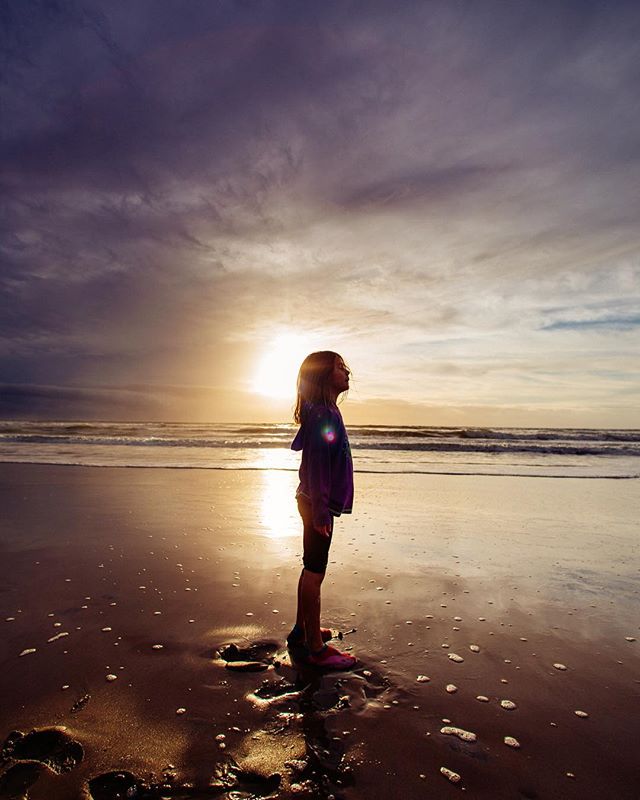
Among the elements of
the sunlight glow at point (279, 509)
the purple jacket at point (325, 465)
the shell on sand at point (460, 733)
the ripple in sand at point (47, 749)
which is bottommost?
the ripple in sand at point (47, 749)

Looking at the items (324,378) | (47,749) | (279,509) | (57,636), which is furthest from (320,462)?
(279,509)

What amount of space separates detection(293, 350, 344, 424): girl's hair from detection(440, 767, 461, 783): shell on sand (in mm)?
Result: 2405

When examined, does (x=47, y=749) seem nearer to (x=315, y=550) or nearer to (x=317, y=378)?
(x=315, y=550)

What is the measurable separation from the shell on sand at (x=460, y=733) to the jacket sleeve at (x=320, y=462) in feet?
4.77

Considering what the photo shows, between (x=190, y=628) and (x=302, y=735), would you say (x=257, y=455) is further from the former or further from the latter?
(x=302, y=735)

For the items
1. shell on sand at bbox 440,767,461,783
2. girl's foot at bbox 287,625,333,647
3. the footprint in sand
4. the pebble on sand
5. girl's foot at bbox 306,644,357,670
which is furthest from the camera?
girl's foot at bbox 287,625,333,647

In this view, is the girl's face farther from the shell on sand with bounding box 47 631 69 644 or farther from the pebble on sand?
the shell on sand with bounding box 47 631 69 644

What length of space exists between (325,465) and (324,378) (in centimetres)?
70

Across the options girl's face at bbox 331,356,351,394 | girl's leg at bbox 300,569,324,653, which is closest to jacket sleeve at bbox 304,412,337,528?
girl's face at bbox 331,356,351,394

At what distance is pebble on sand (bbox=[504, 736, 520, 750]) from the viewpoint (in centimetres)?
272

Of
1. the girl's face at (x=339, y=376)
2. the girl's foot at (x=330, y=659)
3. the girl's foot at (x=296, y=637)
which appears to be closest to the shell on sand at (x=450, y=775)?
the girl's foot at (x=330, y=659)

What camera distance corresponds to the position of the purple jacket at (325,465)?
3734mm

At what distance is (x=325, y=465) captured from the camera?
3791 mm

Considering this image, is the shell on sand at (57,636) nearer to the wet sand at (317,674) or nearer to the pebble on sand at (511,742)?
the wet sand at (317,674)
